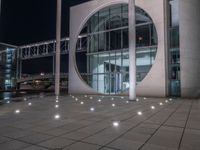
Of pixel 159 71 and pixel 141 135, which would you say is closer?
pixel 141 135

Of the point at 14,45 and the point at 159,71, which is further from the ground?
the point at 14,45

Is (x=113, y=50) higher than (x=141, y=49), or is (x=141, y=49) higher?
(x=113, y=50)

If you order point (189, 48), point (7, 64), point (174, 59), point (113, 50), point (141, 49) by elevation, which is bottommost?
point (174, 59)

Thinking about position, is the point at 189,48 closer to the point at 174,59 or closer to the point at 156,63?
the point at 174,59

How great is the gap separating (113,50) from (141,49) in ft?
10.2

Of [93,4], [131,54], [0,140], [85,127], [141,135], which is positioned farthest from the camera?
[93,4]

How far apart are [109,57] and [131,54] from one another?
7375 mm

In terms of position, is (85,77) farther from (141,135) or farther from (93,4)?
(141,135)

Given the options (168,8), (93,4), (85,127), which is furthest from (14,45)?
(85,127)

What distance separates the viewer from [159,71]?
53.2 feet

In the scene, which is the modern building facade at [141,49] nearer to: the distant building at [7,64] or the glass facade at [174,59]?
the glass facade at [174,59]

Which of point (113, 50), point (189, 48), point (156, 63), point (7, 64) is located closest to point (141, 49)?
point (156, 63)

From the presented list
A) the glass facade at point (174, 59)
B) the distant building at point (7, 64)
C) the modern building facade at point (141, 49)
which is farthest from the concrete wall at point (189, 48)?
the distant building at point (7, 64)

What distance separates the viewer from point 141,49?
1812 cm
